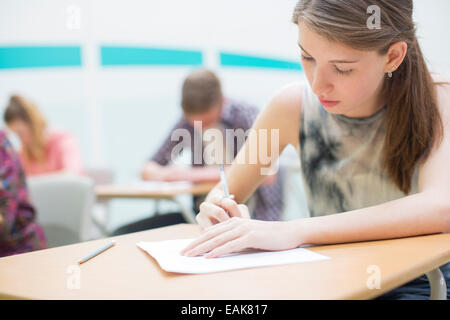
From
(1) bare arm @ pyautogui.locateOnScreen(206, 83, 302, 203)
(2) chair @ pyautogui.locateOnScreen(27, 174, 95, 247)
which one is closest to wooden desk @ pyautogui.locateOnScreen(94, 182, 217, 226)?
(2) chair @ pyautogui.locateOnScreen(27, 174, 95, 247)

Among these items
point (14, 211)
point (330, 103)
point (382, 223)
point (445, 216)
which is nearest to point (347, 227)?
point (382, 223)

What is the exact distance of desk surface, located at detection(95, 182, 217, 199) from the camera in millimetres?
2539

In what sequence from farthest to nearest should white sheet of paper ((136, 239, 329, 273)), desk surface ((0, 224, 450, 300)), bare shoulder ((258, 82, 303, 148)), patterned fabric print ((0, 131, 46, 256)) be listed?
patterned fabric print ((0, 131, 46, 256))
bare shoulder ((258, 82, 303, 148))
white sheet of paper ((136, 239, 329, 273))
desk surface ((0, 224, 450, 300))

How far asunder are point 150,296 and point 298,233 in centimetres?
34

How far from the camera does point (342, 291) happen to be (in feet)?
1.98

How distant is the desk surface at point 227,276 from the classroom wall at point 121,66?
12.0ft

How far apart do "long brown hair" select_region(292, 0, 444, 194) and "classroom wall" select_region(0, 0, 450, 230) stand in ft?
10.8

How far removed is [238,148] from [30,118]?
179 cm

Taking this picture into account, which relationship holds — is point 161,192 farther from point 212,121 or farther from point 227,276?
point 227,276

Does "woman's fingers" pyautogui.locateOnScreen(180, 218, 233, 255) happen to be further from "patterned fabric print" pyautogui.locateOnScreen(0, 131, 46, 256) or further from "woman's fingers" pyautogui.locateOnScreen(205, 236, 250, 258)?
"patterned fabric print" pyautogui.locateOnScreen(0, 131, 46, 256)

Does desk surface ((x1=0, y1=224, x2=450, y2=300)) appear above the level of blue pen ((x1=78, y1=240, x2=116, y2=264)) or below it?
above

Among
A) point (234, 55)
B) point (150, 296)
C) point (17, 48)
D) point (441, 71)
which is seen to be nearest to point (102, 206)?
point (234, 55)

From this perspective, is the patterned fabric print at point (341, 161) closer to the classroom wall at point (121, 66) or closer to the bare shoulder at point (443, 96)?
the bare shoulder at point (443, 96)
